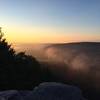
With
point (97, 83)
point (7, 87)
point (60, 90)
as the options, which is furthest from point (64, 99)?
point (97, 83)

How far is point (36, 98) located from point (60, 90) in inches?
43.0

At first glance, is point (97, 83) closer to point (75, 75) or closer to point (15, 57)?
point (75, 75)

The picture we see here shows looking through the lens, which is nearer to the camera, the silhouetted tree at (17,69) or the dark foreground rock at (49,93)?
the dark foreground rock at (49,93)

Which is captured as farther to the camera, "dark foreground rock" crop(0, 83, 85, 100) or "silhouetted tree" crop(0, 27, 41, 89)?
"silhouetted tree" crop(0, 27, 41, 89)

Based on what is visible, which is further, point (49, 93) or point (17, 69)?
point (17, 69)

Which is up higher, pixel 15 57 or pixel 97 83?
pixel 15 57

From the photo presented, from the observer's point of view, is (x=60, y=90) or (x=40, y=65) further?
(x=40, y=65)

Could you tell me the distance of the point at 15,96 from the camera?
17.2m

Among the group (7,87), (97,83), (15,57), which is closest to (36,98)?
(7,87)

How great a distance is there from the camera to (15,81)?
39.5 metres

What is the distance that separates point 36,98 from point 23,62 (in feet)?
84.5

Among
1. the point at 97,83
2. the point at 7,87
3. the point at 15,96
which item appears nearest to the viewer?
the point at 15,96

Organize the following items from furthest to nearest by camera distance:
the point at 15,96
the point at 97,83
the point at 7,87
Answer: the point at 97,83 → the point at 7,87 → the point at 15,96

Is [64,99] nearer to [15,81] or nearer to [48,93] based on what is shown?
[48,93]
